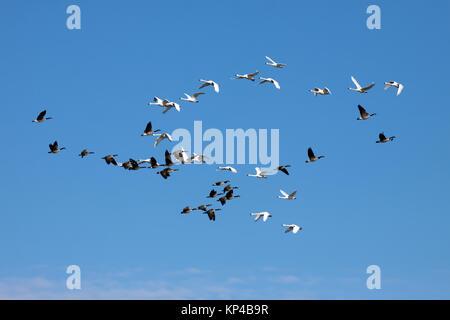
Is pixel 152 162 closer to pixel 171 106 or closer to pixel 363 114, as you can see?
pixel 171 106

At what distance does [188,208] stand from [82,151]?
10025 mm

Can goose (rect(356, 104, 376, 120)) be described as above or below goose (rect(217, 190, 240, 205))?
above

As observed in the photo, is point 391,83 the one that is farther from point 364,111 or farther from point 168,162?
point 168,162

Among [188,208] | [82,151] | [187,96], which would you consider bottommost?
[188,208]

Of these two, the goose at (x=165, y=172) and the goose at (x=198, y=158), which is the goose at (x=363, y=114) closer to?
the goose at (x=198, y=158)

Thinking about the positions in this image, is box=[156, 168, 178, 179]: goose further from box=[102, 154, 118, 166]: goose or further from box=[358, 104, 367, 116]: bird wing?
box=[358, 104, 367, 116]: bird wing

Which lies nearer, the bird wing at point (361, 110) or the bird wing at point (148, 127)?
the bird wing at point (148, 127)

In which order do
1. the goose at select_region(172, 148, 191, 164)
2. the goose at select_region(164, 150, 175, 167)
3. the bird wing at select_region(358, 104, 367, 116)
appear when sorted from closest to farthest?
1. the goose at select_region(164, 150, 175, 167)
2. the bird wing at select_region(358, 104, 367, 116)
3. the goose at select_region(172, 148, 191, 164)

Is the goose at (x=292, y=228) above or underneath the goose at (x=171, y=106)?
underneath

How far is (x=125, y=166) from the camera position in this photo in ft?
213

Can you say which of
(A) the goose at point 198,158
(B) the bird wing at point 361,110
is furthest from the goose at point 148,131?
(B) the bird wing at point 361,110

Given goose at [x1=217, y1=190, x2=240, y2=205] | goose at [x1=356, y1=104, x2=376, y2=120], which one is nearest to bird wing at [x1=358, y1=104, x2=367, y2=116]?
goose at [x1=356, y1=104, x2=376, y2=120]

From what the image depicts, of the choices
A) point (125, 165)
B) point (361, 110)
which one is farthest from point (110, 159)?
point (361, 110)
